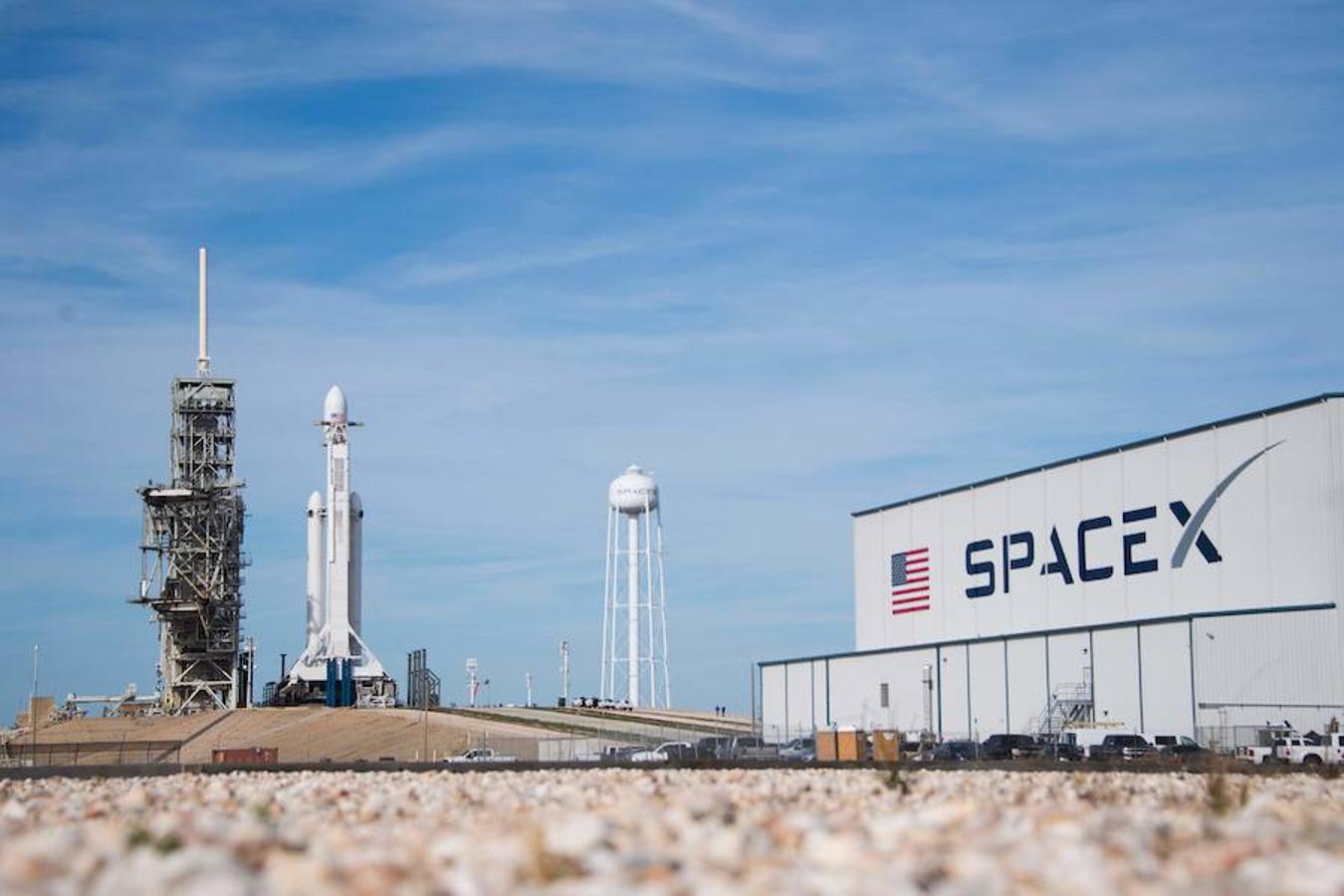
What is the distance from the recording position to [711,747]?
55.7 m

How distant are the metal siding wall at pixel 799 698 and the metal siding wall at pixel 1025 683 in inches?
586

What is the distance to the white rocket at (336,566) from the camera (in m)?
95.5

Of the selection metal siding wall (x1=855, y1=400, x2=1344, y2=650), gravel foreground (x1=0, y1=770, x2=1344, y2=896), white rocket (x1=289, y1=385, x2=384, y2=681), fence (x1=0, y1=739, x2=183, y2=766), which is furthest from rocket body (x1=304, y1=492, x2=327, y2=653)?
gravel foreground (x1=0, y1=770, x2=1344, y2=896)

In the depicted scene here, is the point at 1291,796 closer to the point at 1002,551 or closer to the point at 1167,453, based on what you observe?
the point at 1167,453

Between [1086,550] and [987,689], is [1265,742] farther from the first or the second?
[987,689]

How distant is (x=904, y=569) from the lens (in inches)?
2744

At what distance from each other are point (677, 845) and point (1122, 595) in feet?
150

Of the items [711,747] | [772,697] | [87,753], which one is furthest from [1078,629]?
[87,753]

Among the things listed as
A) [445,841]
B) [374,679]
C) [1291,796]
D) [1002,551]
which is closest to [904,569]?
[1002,551]

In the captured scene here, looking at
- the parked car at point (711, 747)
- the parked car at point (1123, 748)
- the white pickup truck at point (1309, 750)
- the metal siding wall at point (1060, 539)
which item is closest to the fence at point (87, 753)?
the parked car at point (711, 747)

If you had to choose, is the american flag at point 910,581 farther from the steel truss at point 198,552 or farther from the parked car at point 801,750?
the steel truss at point 198,552

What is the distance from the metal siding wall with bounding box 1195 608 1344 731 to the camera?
46.5 metres

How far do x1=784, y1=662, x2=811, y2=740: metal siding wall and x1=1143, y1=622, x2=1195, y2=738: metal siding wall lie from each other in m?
21.9

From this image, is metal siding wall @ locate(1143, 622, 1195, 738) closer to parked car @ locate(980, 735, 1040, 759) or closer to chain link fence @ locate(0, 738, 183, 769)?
parked car @ locate(980, 735, 1040, 759)
